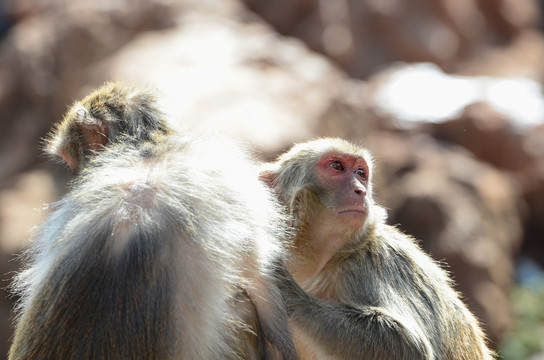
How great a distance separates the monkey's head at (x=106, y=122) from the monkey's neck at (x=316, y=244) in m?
0.95

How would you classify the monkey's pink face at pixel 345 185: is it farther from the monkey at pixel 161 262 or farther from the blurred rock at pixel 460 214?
the blurred rock at pixel 460 214

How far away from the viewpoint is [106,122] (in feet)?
12.5

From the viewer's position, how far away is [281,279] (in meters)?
3.48

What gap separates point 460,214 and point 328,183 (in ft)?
22.0

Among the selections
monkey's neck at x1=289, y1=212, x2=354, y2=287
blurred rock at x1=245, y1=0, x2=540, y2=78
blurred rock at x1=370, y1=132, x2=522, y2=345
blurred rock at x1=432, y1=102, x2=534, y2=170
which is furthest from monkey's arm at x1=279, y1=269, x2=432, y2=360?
blurred rock at x1=245, y1=0, x2=540, y2=78

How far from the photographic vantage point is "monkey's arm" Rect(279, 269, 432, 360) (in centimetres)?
359

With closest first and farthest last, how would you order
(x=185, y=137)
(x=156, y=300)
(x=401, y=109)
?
(x=156, y=300)
(x=185, y=137)
(x=401, y=109)

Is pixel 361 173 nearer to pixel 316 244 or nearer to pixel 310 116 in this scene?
pixel 316 244

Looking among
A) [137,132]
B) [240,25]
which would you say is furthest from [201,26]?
[137,132]

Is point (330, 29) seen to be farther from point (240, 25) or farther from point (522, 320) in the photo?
point (522, 320)

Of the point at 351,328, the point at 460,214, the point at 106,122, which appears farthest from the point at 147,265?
the point at 460,214

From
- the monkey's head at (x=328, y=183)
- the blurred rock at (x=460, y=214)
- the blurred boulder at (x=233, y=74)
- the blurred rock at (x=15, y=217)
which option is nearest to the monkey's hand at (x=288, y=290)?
the monkey's head at (x=328, y=183)

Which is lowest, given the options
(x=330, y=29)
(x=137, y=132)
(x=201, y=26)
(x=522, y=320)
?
(x=522, y=320)

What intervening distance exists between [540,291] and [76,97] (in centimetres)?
702
